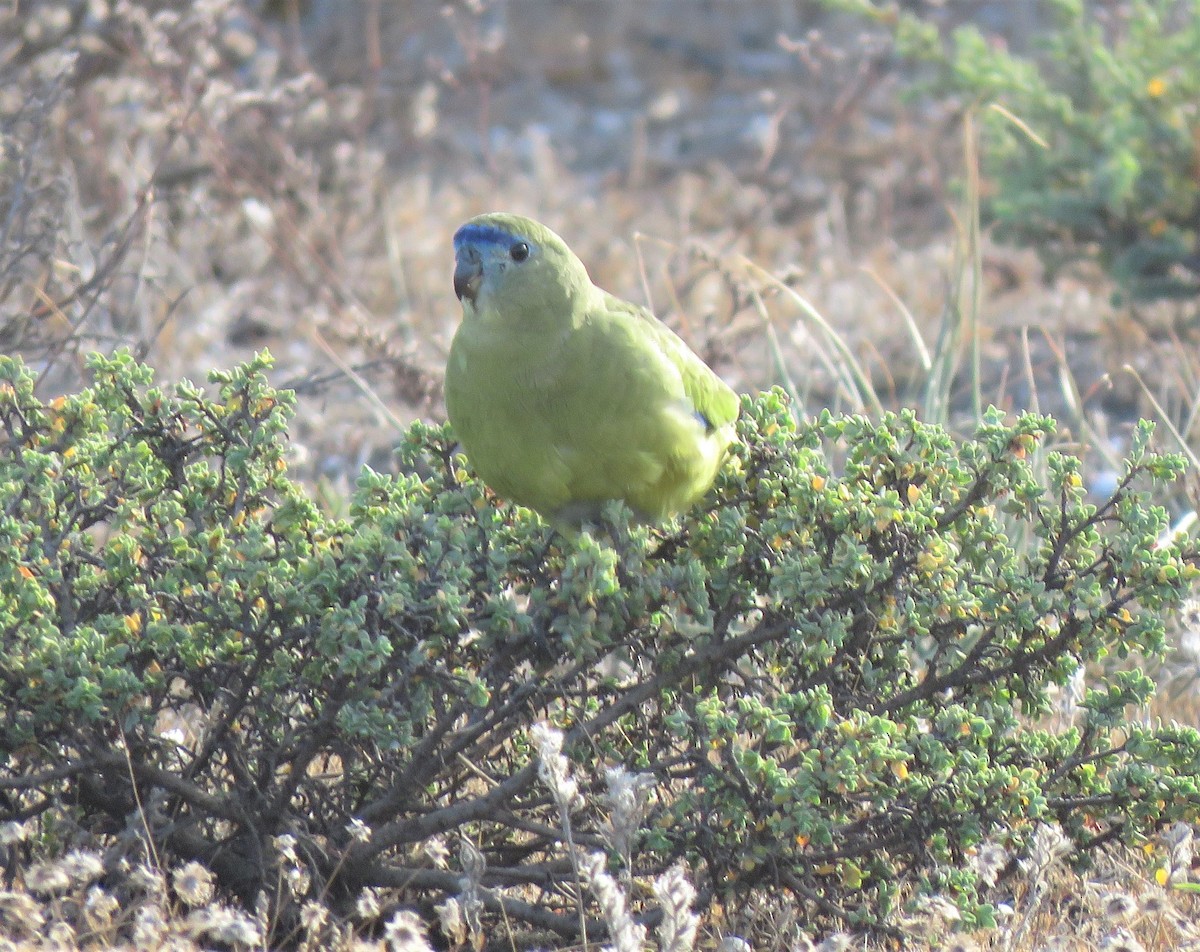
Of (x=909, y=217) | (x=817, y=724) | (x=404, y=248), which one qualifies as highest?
(x=817, y=724)

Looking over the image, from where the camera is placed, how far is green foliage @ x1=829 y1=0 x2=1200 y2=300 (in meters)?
5.14

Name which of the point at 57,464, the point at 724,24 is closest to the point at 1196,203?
the point at 57,464

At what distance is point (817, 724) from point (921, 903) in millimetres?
310

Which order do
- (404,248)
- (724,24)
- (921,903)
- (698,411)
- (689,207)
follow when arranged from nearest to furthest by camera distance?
(921,903) → (698,411) → (404,248) → (689,207) → (724,24)

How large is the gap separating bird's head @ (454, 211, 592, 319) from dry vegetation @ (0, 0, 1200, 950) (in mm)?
822

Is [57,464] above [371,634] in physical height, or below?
above

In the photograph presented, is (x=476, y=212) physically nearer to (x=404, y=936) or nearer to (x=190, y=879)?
(x=190, y=879)

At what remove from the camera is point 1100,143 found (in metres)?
5.32

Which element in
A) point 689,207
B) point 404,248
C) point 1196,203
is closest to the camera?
point 1196,203

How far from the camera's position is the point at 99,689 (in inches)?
88.5

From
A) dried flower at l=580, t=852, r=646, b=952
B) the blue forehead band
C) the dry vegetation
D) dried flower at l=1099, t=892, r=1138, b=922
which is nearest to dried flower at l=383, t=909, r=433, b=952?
the dry vegetation

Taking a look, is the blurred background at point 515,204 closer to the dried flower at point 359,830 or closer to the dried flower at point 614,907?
the dried flower at point 359,830

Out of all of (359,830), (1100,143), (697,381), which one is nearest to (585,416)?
(697,381)

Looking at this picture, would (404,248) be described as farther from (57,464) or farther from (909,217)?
(57,464)
